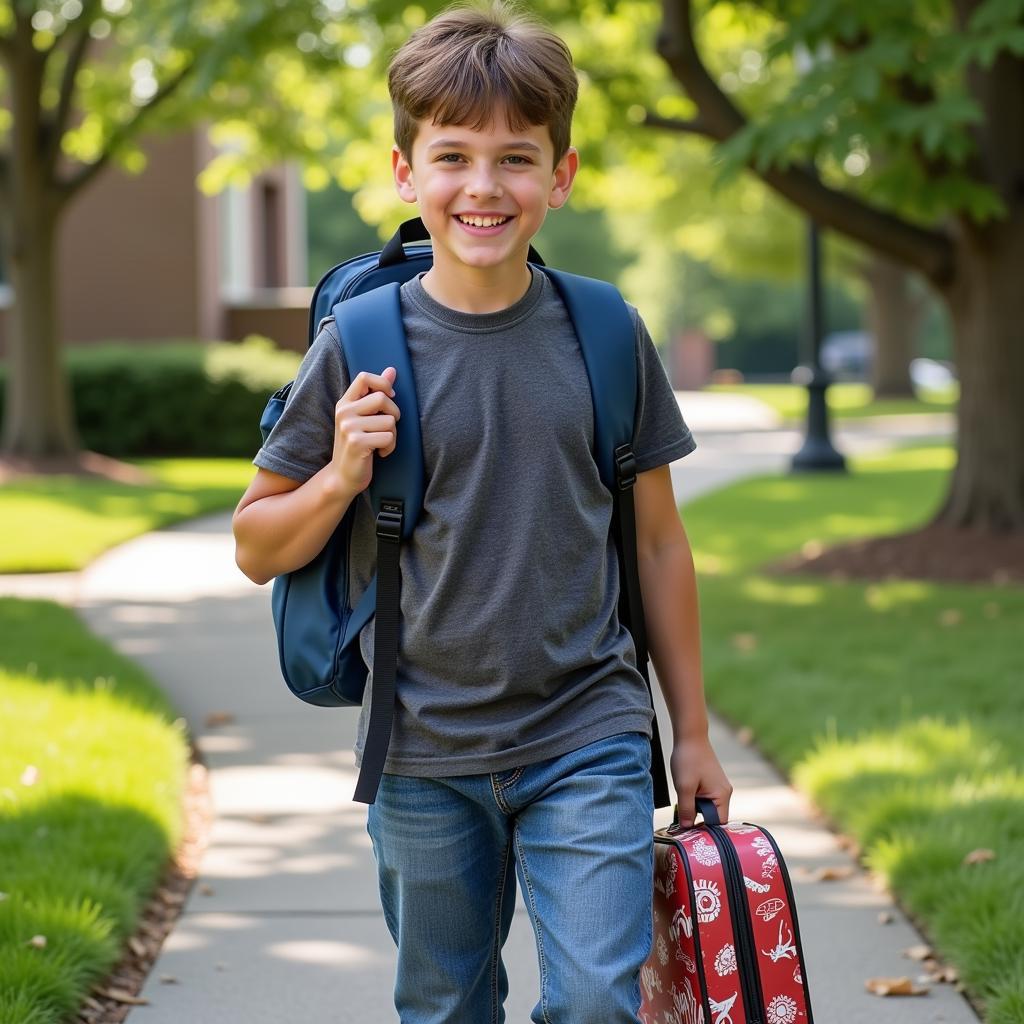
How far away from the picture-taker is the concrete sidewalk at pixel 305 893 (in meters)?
3.76

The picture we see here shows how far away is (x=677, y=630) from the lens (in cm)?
268

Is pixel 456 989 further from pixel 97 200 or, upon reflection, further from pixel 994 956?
pixel 97 200

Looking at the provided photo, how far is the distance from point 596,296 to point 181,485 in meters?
14.3

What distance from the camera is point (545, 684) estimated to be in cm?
247

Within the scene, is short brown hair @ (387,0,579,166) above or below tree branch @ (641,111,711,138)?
above

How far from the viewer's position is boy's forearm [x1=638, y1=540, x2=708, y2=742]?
267 cm

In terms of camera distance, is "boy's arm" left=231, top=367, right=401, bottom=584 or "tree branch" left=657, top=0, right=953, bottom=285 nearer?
"boy's arm" left=231, top=367, right=401, bottom=584

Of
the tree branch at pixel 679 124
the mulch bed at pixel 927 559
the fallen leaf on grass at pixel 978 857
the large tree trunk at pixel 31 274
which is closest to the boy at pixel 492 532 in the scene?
the fallen leaf on grass at pixel 978 857

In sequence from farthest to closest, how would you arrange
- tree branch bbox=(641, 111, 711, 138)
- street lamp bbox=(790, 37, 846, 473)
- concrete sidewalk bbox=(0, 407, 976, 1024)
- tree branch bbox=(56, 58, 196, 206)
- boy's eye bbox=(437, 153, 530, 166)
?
1. street lamp bbox=(790, 37, 846, 473)
2. tree branch bbox=(56, 58, 196, 206)
3. tree branch bbox=(641, 111, 711, 138)
4. concrete sidewalk bbox=(0, 407, 976, 1024)
5. boy's eye bbox=(437, 153, 530, 166)

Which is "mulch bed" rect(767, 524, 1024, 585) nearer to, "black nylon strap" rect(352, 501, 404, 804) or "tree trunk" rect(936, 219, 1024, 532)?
"tree trunk" rect(936, 219, 1024, 532)

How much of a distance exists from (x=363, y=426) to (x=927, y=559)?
814 centimetres

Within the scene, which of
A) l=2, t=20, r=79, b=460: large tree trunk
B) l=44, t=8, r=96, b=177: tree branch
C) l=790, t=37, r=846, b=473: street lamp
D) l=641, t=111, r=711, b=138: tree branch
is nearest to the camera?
l=641, t=111, r=711, b=138: tree branch

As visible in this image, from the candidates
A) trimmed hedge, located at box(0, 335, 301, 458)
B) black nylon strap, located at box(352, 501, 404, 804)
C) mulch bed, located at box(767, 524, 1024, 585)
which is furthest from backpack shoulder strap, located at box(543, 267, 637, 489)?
trimmed hedge, located at box(0, 335, 301, 458)

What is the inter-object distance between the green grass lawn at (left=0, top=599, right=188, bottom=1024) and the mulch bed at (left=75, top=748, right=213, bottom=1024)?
4cm
